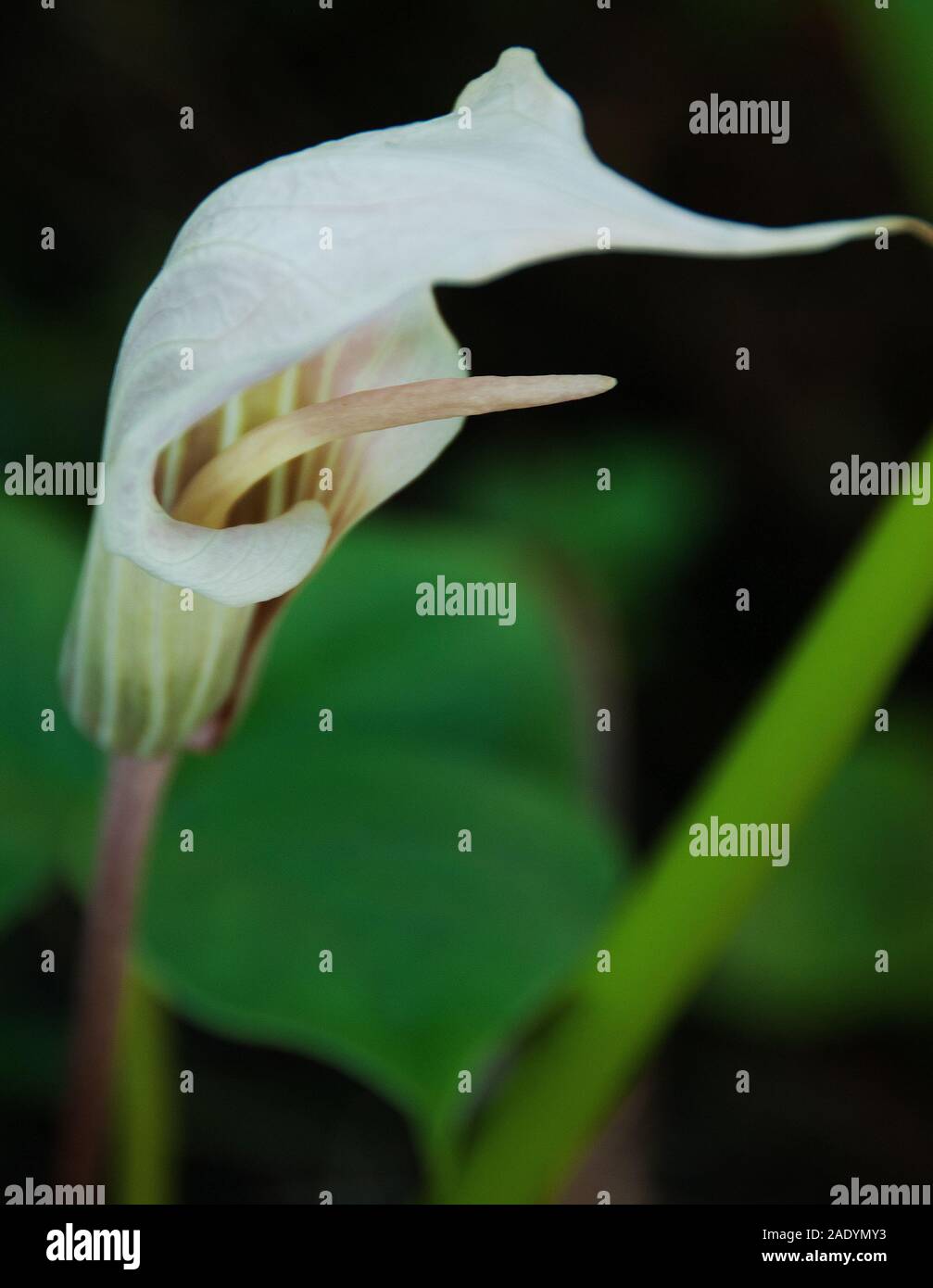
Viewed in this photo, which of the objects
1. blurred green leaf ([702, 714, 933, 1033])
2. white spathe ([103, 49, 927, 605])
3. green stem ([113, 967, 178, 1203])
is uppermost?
white spathe ([103, 49, 927, 605])

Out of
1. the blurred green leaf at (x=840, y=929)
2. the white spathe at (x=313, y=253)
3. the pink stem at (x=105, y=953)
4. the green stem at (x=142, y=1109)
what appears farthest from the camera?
the blurred green leaf at (x=840, y=929)

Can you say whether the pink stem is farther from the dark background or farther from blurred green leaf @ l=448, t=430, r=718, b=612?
blurred green leaf @ l=448, t=430, r=718, b=612

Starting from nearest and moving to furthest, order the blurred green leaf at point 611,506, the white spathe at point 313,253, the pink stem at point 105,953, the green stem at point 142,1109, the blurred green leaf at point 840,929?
the white spathe at point 313,253, the pink stem at point 105,953, the green stem at point 142,1109, the blurred green leaf at point 840,929, the blurred green leaf at point 611,506

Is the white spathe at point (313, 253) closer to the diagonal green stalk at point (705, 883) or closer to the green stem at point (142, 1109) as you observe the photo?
the diagonal green stalk at point (705, 883)

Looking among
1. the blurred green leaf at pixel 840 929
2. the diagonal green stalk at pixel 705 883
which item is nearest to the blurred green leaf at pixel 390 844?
the diagonal green stalk at pixel 705 883

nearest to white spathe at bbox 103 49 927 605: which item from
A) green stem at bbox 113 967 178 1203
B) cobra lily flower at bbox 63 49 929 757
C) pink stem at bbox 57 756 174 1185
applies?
cobra lily flower at bbox 63 49 929 757

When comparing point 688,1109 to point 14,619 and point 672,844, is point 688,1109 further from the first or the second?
point 14,619

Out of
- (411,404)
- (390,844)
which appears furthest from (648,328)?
(411,404)
